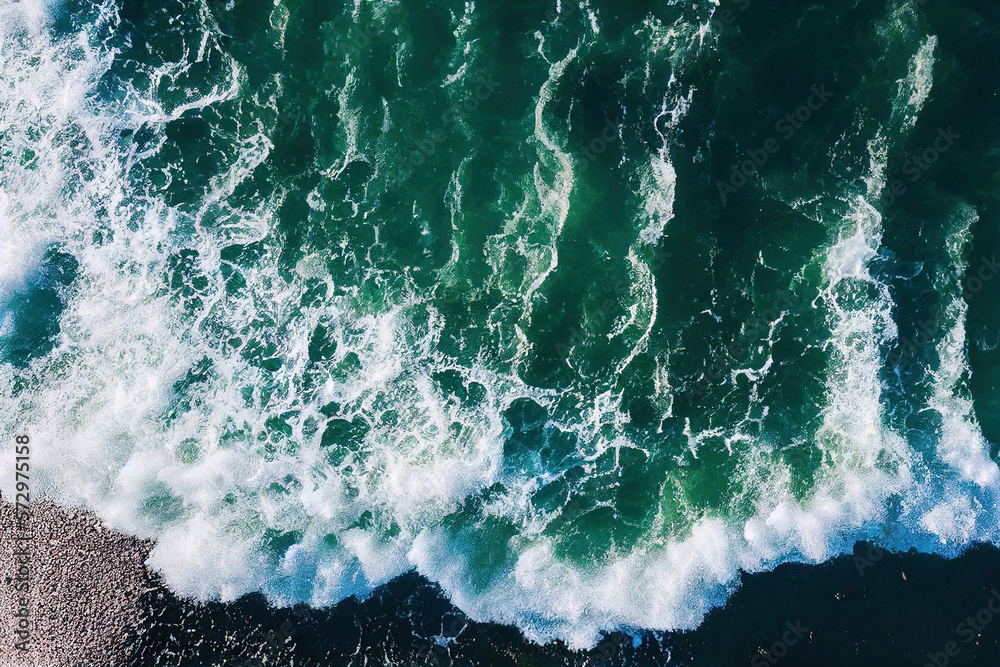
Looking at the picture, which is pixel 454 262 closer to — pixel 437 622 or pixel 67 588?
pixel 437 622

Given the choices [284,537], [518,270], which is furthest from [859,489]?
[284,537]

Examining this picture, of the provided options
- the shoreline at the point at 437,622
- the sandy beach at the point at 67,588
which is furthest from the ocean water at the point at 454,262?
the sandy beach at the point at 67,588

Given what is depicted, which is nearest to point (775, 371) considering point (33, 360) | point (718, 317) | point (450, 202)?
point (718, 317)

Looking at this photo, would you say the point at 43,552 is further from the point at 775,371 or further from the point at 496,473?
the point at 775,371

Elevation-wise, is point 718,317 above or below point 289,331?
above

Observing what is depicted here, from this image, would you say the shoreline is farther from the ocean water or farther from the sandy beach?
the ocean water

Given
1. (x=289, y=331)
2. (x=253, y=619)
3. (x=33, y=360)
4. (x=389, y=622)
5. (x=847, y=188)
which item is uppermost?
(x=847, y=188)

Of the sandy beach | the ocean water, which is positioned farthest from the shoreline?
the ocean water

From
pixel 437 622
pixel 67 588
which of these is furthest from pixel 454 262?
pixel 67 588
